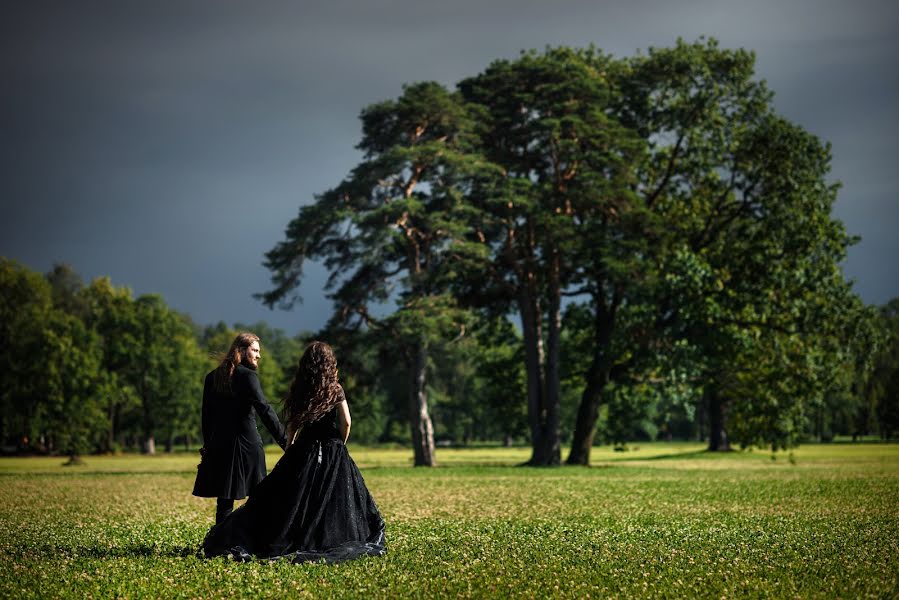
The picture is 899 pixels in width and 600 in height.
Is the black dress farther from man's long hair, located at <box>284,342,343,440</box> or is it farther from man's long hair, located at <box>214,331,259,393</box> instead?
man's long hair, located at <box>214,331,259,393</box>

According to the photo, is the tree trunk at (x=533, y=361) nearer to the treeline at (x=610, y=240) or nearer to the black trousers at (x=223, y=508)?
the treeline at (x=610, y=240)

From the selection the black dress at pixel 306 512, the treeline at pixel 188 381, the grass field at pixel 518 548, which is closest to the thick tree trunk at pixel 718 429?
the treeline at pixel 188 381

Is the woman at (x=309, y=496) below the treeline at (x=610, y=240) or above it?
below

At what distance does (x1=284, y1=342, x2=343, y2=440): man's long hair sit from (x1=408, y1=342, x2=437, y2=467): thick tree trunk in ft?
86.1

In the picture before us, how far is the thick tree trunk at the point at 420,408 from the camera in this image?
38125 mm

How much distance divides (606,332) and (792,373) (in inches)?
319

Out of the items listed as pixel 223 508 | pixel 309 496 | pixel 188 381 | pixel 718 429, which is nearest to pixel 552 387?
pixel 223 508

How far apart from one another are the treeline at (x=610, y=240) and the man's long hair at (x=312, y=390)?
2373 cm

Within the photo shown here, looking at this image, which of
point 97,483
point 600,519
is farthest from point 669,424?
point 600,519

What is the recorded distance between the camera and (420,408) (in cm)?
3850

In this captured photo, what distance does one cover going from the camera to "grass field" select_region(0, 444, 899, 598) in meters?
8.97

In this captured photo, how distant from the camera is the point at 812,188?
37.5 meters

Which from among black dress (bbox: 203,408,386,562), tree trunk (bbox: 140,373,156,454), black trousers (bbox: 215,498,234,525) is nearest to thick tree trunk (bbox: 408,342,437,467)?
black trousers (bbox: 215,498,234,525)

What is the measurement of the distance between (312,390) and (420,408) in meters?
28.1
